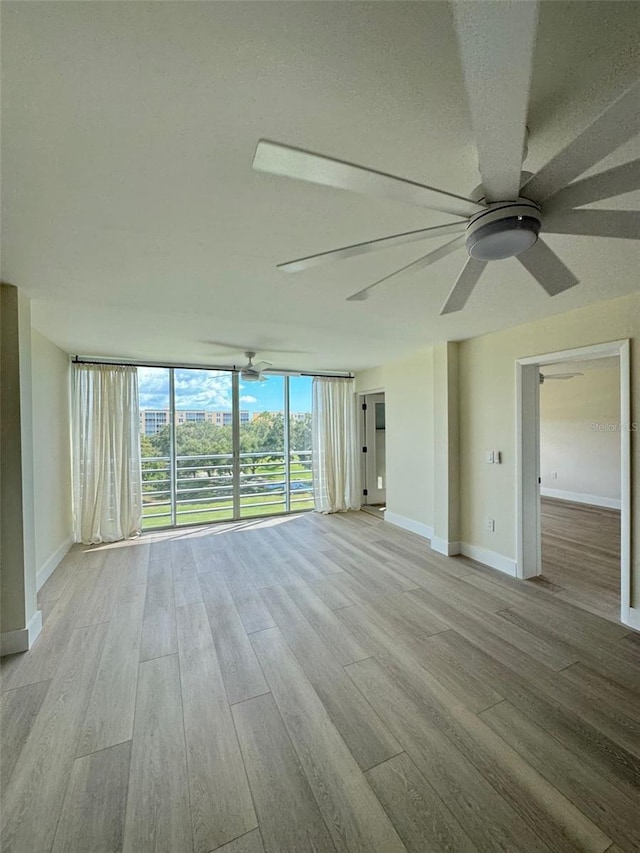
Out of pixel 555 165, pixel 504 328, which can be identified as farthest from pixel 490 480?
pixel 555 165

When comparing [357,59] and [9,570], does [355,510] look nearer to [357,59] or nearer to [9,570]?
[9,570]

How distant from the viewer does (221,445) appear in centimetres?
530

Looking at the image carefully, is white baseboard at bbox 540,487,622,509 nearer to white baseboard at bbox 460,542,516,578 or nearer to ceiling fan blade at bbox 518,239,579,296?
white baseboard at bbox 460,542,516,578

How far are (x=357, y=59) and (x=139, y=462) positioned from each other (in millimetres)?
4525

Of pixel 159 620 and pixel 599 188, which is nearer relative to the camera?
pixel 599 188

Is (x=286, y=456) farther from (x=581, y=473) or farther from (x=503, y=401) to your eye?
(x=581, y=473)

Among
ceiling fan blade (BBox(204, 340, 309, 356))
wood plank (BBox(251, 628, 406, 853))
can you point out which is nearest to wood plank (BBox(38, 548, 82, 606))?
wood plank (BBox(251, 628, 406, 853))

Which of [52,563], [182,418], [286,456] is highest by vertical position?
[182,418]

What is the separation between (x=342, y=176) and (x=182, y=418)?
468 cm

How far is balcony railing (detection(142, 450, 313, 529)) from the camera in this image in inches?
191

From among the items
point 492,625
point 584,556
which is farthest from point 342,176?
point 584,556

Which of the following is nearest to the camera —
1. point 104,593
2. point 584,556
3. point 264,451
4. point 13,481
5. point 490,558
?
point 13,481

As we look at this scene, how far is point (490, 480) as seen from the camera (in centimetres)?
347

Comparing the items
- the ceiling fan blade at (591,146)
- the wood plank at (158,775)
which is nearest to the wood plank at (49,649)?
the wood plank at (158,775)
